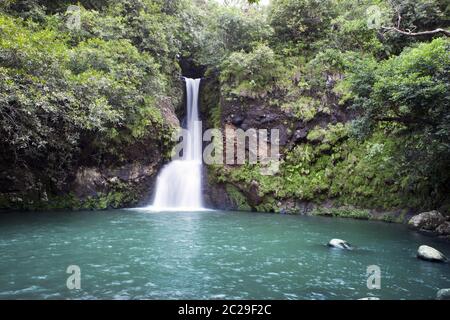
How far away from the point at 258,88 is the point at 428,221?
11740mm

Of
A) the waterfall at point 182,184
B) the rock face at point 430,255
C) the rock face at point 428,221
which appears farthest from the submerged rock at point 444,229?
the waterfall at point 182,184

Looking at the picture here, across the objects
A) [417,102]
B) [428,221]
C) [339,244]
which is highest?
[417,102]

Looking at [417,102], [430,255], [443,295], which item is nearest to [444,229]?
[430,255]

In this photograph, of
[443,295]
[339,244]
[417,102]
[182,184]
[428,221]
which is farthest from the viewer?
[182,184]

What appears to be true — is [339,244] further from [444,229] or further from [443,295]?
[444,229]

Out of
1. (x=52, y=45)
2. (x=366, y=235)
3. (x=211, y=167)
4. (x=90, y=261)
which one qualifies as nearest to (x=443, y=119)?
(x=366, y=235)

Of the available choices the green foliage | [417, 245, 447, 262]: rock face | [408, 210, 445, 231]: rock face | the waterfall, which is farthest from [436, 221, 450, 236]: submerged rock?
the waterfall

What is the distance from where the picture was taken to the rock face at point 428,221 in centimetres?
1416

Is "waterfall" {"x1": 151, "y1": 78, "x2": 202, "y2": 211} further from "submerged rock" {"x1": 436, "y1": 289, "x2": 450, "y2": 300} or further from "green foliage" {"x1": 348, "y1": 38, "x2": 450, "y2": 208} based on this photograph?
"submerged rock" {"x1": 436, "y1": 289, "x2": 450, "y2": 300}

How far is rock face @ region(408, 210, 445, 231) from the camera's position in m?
14.2

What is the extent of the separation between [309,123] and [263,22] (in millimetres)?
7677

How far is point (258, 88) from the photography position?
22172 mm

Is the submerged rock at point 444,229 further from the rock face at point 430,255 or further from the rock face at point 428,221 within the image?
the rock face at point 430,255
